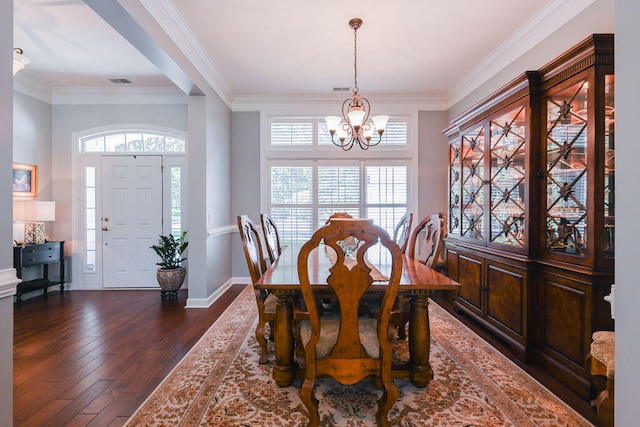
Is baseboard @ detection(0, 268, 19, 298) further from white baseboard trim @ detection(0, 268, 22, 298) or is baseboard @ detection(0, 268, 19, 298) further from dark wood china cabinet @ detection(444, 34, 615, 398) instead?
dark wood china cabinet @ detection(444, 34, 615, 398)

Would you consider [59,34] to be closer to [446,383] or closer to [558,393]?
[446,383]

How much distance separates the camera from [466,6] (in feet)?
8.95

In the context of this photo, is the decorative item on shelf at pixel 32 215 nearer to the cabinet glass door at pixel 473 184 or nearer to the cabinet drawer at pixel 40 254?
the cabinet drawer at pixel 40 254

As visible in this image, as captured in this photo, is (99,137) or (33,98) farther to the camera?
(99,137)

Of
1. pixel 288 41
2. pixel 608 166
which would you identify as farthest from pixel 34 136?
pixel 608 166

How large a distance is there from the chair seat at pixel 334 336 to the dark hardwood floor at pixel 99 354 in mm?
1132

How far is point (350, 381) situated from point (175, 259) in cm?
348

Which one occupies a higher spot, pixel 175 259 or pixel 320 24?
pixel 320 24

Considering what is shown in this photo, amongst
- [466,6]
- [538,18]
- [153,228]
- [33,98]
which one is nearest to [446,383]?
[466,6]

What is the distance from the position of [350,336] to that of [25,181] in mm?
4995

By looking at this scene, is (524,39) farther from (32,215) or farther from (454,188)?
(32,215)

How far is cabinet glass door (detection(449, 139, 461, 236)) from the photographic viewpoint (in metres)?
3.76

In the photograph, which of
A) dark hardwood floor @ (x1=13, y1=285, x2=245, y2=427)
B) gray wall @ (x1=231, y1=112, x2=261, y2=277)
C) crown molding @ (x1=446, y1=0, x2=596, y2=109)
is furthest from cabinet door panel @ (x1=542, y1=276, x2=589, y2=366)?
gray wall @ (x1=231, y1=112, x2=261, y2=277)

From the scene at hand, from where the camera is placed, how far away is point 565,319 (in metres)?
2.14
